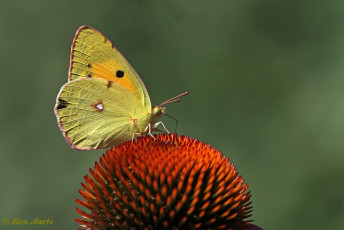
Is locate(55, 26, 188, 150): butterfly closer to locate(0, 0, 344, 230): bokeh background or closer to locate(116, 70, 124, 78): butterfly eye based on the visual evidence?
locate(116, 70, 124, 78): butterfly eye

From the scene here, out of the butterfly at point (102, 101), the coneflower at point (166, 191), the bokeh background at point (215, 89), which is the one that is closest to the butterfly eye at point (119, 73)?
the butterfly at point (102, 101)

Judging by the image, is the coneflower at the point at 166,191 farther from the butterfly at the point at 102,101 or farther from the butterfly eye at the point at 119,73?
the butterfly eye at the point at 119,73

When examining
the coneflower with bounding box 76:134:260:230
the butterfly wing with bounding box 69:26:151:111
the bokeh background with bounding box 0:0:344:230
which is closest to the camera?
the coneflower with bounding box 76:134:260:230

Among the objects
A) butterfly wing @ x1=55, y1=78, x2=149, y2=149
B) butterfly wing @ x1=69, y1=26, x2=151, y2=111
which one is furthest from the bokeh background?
butterfly wing @ x1=69, y1=26, x2=151, y2=111

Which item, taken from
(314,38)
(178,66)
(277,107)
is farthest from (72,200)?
(314,38)

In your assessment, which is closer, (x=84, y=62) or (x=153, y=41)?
(x=84, y=62)

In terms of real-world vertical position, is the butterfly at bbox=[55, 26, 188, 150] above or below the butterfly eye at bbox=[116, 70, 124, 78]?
below

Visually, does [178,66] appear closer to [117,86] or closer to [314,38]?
[314,38]

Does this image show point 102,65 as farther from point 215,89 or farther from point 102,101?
point 215,89
